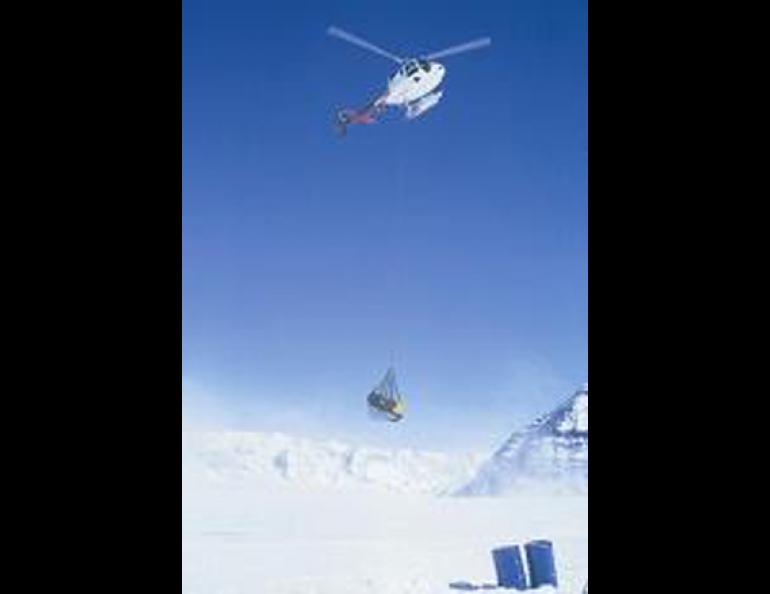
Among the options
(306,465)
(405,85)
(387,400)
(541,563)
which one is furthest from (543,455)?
(405,85)

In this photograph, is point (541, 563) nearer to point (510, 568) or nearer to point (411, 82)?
point (510, 568)

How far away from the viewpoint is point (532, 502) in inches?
127

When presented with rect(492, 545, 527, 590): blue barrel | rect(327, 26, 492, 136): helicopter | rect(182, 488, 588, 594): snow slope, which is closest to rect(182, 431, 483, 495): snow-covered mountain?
rect(182, 488, 588, 594): snow slope

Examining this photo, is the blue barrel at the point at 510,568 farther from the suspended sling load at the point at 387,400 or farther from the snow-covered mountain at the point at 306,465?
the suspended sling load at the point at 387,400

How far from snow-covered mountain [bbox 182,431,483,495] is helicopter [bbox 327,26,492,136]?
2.67 feet

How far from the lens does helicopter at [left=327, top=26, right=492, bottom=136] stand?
3.22m

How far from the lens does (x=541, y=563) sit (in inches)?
125

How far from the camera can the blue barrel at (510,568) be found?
3164 millimetres

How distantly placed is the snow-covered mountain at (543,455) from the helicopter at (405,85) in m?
0.85
